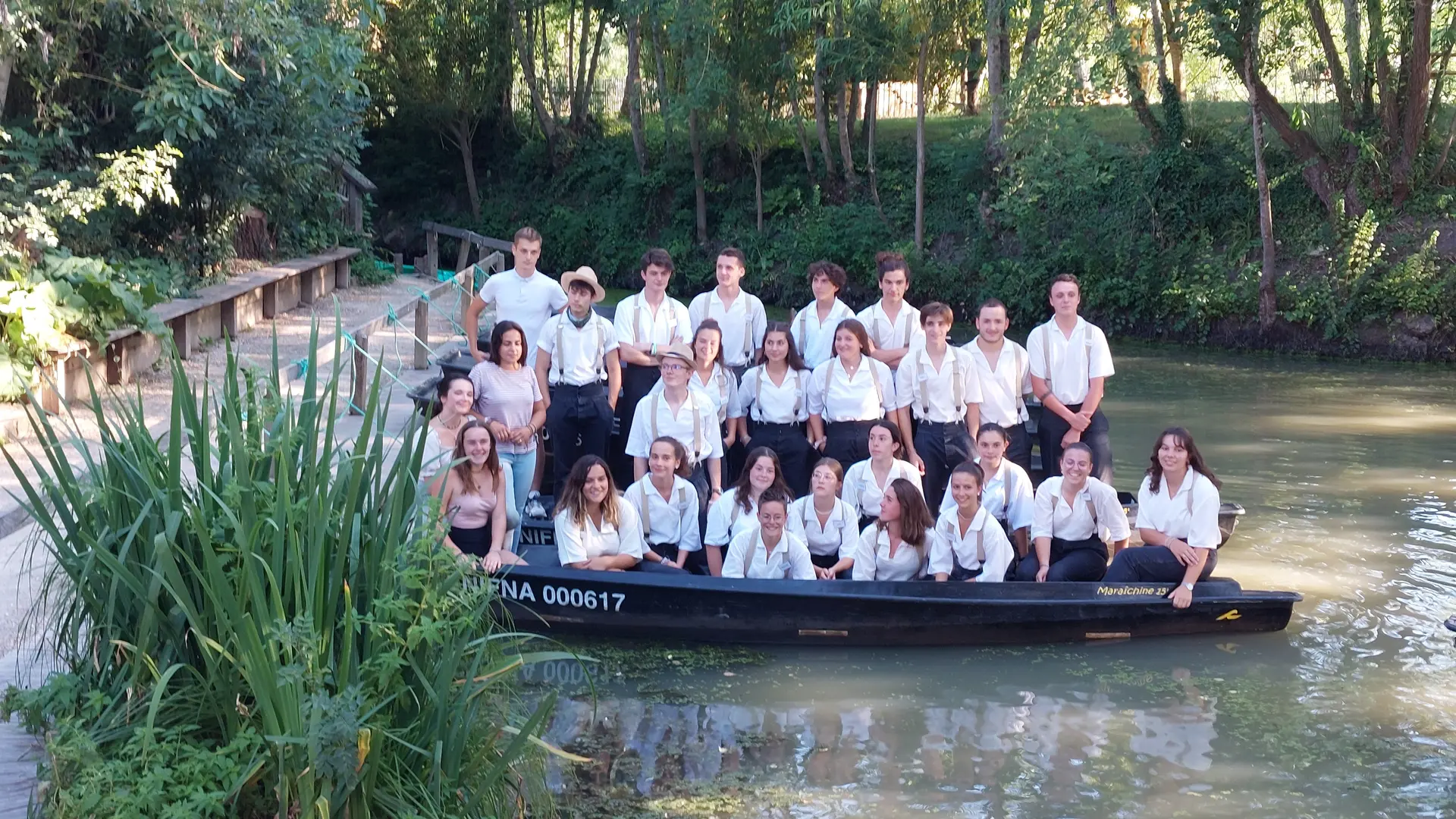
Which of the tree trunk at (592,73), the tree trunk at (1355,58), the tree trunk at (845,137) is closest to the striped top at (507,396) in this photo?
the tree trunk at (1355,58)

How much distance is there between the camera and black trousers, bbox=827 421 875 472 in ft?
26.2

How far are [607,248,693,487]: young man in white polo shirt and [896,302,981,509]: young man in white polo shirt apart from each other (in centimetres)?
144

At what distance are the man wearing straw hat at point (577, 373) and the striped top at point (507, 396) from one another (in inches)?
14.9

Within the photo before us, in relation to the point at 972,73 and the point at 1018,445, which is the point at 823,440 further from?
the point at 972,73

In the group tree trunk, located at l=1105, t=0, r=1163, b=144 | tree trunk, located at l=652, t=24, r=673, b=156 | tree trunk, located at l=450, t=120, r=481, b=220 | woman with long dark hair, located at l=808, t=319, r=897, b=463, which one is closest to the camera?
woman with long dark hair, located at l=808, t=319, r=897, b=463

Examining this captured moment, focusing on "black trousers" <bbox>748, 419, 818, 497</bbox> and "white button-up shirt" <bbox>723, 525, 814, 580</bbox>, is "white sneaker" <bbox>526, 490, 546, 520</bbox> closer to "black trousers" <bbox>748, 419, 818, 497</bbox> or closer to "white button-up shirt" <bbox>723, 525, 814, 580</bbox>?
"black trousers" <bbox>748, 419, 818, 497</bbox>

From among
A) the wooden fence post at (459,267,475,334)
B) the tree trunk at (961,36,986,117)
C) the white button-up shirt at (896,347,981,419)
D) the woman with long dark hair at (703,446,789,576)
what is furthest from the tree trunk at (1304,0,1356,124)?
the woman with long dark hair at (703,446,789,576)

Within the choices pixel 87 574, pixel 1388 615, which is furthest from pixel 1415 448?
pixel 87 574

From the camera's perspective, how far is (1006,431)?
8195 millimetres

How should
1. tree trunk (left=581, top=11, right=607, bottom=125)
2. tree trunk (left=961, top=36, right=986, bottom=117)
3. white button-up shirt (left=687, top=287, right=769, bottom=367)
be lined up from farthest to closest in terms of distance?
tree trunk (left=581, top=11, right=607, bottom=125) → tree trunk (left=961, top=36, right=986, bottom=117) → white button-up shirt (left=687, top=287, right=769, bottom=367)

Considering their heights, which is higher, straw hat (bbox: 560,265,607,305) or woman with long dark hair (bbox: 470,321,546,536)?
straw hat (bbox: 560,265,607,305)

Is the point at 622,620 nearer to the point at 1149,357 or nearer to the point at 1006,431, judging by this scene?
the point at 1006,431

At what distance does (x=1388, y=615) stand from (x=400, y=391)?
26.0ft

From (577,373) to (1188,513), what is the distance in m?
3.50
